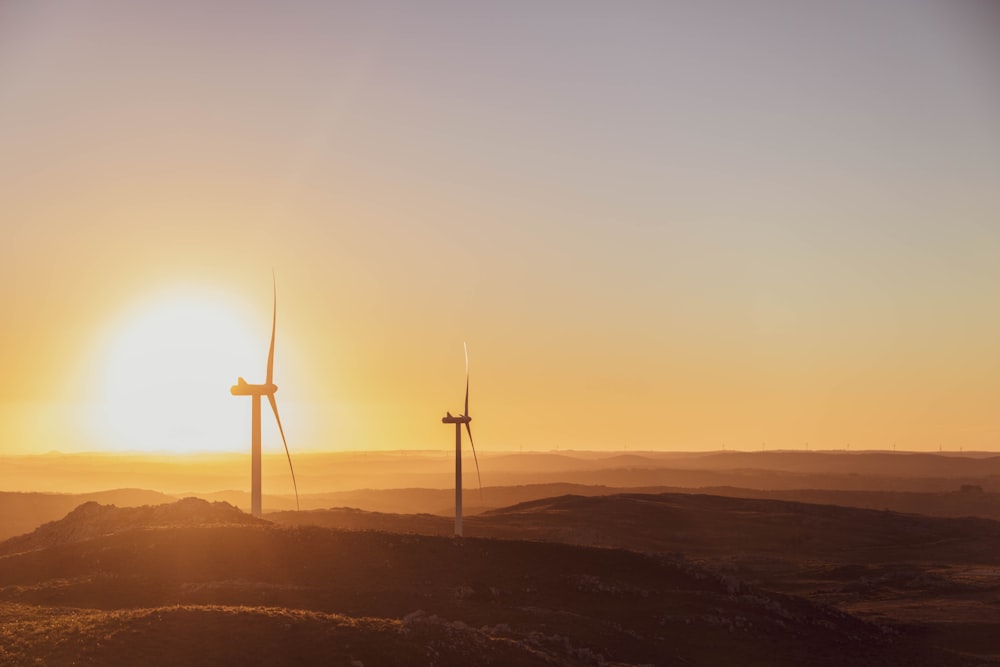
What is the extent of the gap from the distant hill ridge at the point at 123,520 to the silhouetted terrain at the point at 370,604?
0.15 meters

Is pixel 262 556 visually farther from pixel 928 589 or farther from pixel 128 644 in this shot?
pixel 928 589

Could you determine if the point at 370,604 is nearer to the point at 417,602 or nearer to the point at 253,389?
A: the point at 417,602

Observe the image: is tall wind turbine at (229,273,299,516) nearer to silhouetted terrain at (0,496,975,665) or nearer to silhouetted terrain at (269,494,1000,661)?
silhouetted terrain at (0,496,975,665)

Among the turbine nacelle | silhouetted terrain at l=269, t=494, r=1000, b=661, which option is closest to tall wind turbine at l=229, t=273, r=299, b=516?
the turbine nacelle

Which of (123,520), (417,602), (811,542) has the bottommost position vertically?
(811,542)

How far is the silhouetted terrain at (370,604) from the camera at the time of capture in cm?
4031

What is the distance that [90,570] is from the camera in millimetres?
54125

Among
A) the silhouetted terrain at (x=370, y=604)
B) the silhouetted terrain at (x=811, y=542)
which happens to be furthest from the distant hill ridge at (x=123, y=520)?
the silhouetted terrain at (x=811, y=542)

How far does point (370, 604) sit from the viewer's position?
5091cm

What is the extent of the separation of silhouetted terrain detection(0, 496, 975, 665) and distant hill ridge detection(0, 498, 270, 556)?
0.15 metres

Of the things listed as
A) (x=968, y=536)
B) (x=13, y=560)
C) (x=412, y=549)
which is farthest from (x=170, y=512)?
(x=968, y=536)

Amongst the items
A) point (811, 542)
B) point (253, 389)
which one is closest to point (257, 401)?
point (253, 389)

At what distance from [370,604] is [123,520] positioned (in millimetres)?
24527

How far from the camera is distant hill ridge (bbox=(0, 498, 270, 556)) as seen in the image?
220ft
